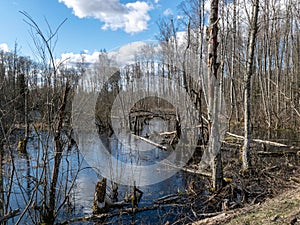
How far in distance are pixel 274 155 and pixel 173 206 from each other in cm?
548

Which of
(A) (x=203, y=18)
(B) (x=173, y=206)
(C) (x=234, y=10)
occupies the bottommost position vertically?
(B) (x=173, y=206)

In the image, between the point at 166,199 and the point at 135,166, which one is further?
the point at 135,166

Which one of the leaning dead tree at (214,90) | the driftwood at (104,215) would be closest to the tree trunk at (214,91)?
the leaning dead tree at (214,90)

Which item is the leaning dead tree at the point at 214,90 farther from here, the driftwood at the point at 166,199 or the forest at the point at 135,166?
the driftwood at the point at 166,199

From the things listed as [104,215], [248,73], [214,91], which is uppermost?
[248,73]

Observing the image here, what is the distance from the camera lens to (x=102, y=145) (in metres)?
13.1

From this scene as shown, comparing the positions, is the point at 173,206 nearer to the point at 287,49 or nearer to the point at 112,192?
the point at 112,192

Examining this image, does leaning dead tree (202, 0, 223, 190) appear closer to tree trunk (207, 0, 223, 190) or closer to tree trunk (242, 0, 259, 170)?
tree trunk (207, 0, 223, 190)

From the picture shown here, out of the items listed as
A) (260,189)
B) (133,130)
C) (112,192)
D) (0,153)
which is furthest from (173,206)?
(133,130)

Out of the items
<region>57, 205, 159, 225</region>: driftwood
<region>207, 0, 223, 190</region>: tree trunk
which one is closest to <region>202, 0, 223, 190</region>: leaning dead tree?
<region>207, 0, 223, 190</region>: tree trunk

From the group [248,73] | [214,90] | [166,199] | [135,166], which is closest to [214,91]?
[214,90]

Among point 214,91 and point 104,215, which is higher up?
point 214,91

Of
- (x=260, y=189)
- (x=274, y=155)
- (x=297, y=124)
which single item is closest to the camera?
(x=260, y=189)

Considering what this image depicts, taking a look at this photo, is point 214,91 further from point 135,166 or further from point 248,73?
point 135,166
